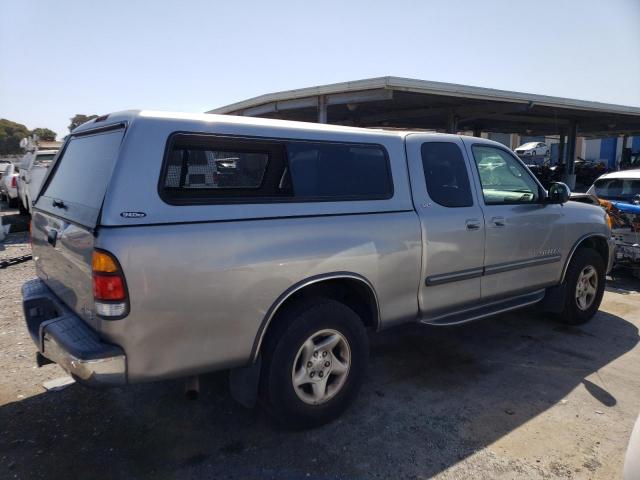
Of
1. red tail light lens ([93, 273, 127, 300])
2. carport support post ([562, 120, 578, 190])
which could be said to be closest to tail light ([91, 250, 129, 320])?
red tail light lens ([93, 273, 127, 300])

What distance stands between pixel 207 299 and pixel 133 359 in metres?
0.48

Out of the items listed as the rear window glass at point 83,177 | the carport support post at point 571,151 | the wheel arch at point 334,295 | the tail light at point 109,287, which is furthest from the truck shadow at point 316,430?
the carport support post at point 571,151

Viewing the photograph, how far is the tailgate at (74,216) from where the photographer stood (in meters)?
2.61

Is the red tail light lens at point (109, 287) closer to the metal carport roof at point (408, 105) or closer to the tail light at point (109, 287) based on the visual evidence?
the tail light at point (109, 287)

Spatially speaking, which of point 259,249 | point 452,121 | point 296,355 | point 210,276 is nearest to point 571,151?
point 452,121

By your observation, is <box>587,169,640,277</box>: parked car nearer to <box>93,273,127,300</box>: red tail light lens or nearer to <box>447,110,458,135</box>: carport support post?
<box>93,273,127,300</box>: red tail light lens

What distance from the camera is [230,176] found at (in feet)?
10.3

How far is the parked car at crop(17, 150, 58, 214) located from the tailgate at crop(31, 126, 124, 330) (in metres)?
7.96

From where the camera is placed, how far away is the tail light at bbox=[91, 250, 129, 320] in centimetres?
238

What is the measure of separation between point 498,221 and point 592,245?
1950mm

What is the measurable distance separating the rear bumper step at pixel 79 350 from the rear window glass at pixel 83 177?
61 cm

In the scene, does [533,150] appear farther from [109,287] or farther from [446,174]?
[109,287]

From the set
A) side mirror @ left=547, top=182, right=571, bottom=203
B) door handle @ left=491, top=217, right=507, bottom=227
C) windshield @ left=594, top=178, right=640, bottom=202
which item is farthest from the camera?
windshield @ left=594, top=178, right=640, bottom=202

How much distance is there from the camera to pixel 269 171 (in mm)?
3180
